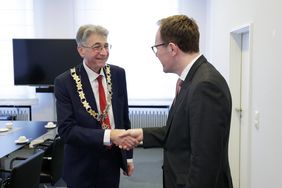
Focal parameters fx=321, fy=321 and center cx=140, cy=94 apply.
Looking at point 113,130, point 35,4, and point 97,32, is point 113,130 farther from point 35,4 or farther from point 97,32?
point 35,4

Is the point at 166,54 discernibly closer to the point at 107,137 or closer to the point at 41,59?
the point at 107,137

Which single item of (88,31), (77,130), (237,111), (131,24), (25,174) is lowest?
(25,174)

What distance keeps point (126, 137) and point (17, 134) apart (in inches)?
75.7

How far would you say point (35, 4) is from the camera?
5.60m

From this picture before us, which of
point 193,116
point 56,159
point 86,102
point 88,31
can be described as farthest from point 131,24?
point 193,116

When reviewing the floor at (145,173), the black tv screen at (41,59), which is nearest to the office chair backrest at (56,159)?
the floor at (145,173)

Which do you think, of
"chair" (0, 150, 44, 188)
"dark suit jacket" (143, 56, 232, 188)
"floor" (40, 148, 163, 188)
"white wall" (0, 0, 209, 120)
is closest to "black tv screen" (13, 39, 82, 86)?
"white wall" (0, 0, 209, 120)

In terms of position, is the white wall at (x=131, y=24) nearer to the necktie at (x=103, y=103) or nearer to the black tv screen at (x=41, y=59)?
the black tv screen at (x=41, y=59)

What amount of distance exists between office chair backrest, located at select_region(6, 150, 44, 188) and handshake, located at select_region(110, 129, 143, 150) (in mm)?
752

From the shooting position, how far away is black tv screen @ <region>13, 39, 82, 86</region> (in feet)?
17.5

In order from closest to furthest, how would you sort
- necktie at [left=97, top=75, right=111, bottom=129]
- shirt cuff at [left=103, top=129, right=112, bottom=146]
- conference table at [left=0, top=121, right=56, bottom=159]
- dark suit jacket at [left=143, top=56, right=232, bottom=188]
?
1. dark suit jacket at [left=143, top=56, right=232, bottom=188]
2. shirt cuff at [left=103, top=129, right=112, bottom=146]
3. necktie at [left=97, top=75, right=111, bottom=129]
4. conference table at [left=0, top=121, right=56, bottom=159]

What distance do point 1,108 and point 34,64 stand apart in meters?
1.13

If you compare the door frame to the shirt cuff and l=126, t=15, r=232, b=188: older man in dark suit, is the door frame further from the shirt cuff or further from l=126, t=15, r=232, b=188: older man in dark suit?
l=126, t=15, r=232, b=188: older man in dark suit

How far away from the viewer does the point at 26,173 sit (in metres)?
2.24
